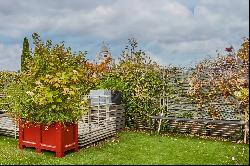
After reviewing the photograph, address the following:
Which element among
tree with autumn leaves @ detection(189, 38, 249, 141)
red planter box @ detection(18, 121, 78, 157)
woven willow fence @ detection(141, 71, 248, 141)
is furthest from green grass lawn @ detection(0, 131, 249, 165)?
tree with autumn leaves @ detection(189, 38, 249, 141)

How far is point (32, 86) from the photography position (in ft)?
39.8

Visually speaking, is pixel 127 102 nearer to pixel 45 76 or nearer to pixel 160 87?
pixel 160 87

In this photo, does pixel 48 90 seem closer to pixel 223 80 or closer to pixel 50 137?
pixel 50 137

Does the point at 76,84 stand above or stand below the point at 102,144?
above

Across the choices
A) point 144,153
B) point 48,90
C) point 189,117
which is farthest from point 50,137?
point 189,117

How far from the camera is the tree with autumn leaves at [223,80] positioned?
13.0m

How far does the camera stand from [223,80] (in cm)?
1389

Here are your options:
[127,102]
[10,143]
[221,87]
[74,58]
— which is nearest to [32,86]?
[74,58]

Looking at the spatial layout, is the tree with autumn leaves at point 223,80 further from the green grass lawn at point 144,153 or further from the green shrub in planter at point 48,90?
the green shrub in planter at point 48,90

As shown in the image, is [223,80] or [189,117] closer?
[223,80]

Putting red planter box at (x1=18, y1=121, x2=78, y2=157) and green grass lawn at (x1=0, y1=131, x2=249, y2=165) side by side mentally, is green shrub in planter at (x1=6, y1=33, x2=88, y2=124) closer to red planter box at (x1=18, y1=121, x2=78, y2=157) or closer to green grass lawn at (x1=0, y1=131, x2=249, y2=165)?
red planter box at (x1=18, y1=121, x2=78, y2=157)

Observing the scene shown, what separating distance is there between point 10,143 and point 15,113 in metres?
1.72

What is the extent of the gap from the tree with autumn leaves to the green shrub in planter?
15.3 ft

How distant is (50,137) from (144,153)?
272cm
